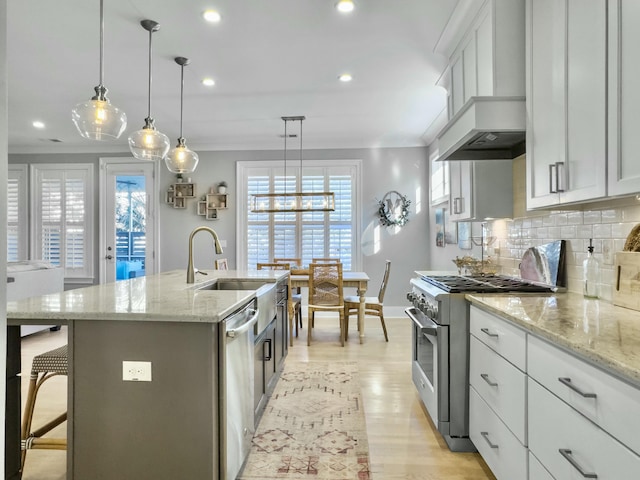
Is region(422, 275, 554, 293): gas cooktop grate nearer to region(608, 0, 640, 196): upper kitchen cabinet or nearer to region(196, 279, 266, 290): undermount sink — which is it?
region(608, 0, 640, 196): upper kitchen cabinet

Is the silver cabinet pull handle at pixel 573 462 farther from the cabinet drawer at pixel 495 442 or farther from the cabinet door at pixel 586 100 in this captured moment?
the cabinet door at pixel 586 100

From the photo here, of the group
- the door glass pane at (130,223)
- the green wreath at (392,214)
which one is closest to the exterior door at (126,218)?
the door glass pane at (130,223)

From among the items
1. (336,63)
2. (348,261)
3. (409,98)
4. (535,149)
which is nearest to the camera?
(535,149)

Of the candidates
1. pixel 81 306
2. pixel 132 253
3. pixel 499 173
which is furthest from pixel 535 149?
pixel 132 253

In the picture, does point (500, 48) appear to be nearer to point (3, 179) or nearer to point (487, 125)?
point (487, 125)

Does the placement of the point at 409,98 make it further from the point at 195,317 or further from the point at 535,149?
the point at 195,317

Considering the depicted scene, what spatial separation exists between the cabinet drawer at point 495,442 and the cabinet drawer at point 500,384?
1.7 inches

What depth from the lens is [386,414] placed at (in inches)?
108

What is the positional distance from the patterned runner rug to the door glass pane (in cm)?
402

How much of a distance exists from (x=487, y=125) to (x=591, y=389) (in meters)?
1.42

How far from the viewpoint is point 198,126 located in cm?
536

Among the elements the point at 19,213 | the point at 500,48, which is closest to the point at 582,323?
the point at 500,48

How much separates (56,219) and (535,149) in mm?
6952

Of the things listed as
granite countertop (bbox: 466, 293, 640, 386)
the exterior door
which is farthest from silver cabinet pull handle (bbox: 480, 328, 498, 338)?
the exterior door
